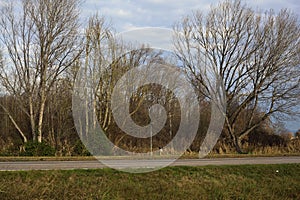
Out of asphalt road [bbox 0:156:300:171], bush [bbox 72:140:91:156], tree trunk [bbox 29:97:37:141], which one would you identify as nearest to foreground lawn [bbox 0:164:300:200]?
asphalt road [bbox 0:156:300:171]

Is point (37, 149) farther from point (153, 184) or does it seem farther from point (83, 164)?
point (153, 184)

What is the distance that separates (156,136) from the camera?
72.9 feet

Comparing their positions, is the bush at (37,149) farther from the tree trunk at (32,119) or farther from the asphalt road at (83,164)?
the asphalt road at (83,164)

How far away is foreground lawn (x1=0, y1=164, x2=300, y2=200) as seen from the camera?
9805 millimetres

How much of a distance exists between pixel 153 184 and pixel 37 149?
12293 millimetres

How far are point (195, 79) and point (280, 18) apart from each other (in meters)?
7.37

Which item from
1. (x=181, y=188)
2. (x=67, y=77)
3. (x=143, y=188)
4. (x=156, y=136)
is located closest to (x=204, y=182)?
(x=181, y=188)

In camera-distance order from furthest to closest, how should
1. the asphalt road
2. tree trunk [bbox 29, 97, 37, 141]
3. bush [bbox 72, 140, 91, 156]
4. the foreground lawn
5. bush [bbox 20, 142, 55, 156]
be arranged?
tree trunk [bbox 29, 97, 37, 141], bush [bbox 72, 140, 91, 156], bush [bbox 20, 142, 55, 156], the asphalt road, the foreground lawn

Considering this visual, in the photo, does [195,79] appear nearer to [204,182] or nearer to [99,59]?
[99,59]

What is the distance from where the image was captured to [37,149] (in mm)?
21266

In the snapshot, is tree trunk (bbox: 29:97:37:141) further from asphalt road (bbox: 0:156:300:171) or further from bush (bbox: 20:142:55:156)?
asphalt road (bbox: 0:156:300:171)

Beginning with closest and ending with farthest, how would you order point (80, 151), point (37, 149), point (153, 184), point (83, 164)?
point (153, 184) → point (83, 164) → point (37, 149) → point (80, 151)

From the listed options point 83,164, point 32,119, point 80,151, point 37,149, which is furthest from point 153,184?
point 32,119

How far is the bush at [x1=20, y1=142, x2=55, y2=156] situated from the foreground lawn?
10.1m
